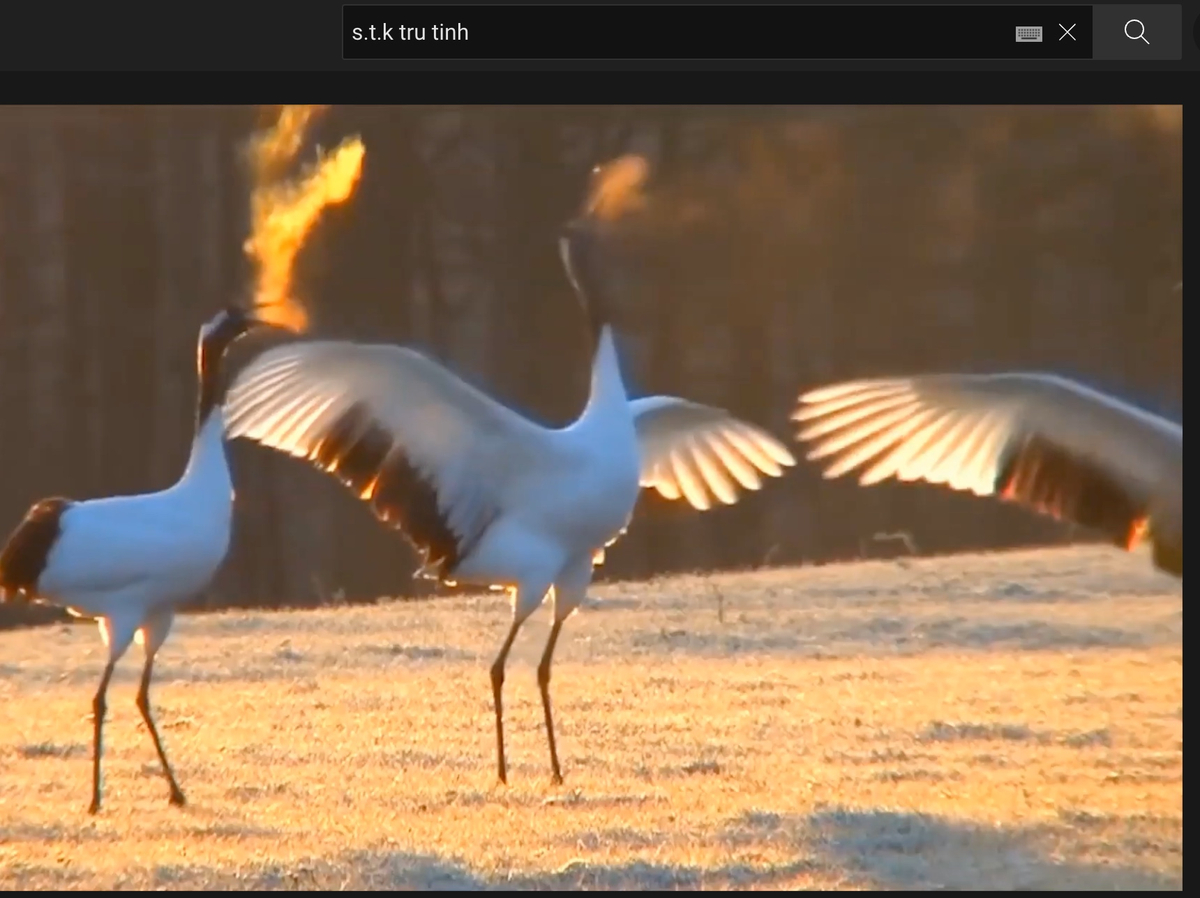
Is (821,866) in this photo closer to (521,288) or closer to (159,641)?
(159,641)

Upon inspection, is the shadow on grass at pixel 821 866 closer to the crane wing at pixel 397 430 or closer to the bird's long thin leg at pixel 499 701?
the bird's long thin leg at pixel 499 701

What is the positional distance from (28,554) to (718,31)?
1344 millimetres

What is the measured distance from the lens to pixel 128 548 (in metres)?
3.05

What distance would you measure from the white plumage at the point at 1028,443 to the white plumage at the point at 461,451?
0.40m

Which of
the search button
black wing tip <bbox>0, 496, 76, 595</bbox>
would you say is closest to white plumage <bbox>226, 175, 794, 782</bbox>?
black wing tip <bbox>0, 496, 76, 595</bbox>

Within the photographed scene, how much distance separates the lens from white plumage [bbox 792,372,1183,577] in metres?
3.00

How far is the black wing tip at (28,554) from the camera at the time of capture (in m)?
3.06

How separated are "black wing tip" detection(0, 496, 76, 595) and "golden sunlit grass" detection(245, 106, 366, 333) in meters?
0.50

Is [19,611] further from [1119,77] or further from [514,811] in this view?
[1119,77]

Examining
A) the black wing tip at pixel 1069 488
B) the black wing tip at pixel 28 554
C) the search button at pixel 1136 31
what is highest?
the search button at pixel 1136 31

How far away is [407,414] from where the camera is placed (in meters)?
3.13

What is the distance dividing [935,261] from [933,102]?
120cm

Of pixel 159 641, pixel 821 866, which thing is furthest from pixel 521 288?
pixel 821 866

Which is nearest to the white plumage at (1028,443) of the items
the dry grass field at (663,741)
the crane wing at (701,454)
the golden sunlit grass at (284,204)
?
the dry grass field at (663,741)
